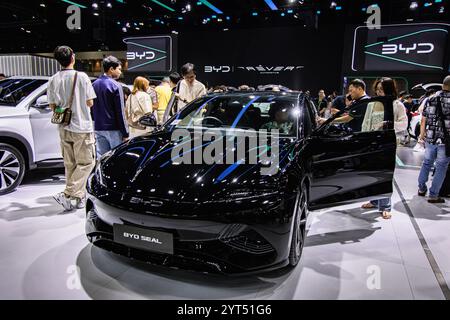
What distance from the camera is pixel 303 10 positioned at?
45.3 ft

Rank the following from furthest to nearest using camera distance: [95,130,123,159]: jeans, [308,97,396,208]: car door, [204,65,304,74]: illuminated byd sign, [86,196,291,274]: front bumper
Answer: [204,65,304,74]: illuminated byd sign, [95,130,123,159]: jeans, [308,97,396,208]: car door, [86,196,291,274]: front bumper

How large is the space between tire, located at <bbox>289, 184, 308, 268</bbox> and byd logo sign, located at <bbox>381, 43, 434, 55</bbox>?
39.4 ft

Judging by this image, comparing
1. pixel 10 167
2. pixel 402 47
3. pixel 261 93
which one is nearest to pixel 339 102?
pixel 261 93

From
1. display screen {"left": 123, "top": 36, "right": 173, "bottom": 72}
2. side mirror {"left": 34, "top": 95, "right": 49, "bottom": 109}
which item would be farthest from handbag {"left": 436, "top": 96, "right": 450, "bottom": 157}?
display screen {"left": 123, "top": 36, "right": 173, "bottom": 72}

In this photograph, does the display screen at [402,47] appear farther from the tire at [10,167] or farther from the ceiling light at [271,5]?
the tire at [10,167]

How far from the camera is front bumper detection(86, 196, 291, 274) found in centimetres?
208

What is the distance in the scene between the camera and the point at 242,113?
10.7ft

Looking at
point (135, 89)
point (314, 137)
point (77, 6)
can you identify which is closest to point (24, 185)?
point (135, 89)

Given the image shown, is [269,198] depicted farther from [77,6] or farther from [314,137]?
[77,6]

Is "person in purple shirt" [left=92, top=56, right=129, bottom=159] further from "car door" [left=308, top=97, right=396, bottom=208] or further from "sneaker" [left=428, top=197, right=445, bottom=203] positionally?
"sneaker" [left=428, top=197, right=445, bottom=203]

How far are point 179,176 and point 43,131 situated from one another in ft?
9.87

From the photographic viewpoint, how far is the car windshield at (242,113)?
314 centimetres
